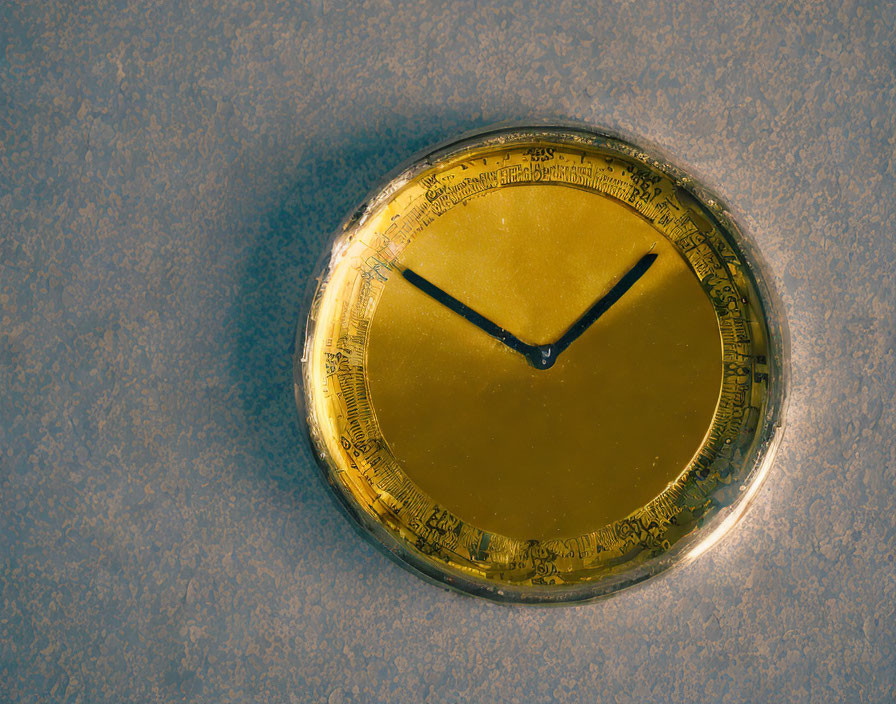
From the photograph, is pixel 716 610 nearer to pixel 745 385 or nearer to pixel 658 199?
pixel 745 385

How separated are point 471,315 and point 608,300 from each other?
5.5 inches

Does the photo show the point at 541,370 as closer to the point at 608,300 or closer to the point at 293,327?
the point at 608,300

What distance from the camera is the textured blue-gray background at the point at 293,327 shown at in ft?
2.31

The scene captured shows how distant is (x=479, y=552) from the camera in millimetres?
665

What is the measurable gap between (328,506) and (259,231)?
315 mm

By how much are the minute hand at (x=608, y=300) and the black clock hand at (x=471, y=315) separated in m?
0.03

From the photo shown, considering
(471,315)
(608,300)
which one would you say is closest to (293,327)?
(471,315)

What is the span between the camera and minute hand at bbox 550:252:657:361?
0.65 metres

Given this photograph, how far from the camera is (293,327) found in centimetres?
72

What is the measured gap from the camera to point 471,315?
2.12 feet

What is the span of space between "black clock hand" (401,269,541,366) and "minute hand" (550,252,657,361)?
0.10ft

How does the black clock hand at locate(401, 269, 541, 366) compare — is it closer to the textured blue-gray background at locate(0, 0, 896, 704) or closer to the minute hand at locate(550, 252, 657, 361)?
the minute hand at locate(550, 252, 657, 361)

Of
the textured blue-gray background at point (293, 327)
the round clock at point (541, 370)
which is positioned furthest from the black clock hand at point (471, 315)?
the textured blue-gray background at point (293, 327)

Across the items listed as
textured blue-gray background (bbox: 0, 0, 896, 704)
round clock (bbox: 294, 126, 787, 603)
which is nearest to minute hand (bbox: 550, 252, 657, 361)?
round clock (bbox: 294, 126, 787, 603)
